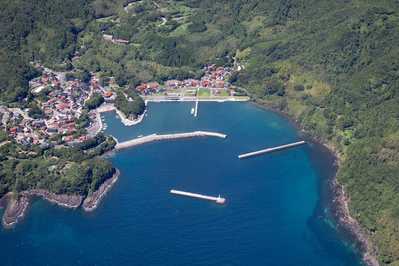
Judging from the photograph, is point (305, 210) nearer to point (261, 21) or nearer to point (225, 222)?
point (225, 222)

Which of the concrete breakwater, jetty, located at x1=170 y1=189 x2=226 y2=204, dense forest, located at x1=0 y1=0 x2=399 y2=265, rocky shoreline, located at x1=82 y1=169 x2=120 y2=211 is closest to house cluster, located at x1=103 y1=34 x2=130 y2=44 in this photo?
dense forest, located at x1=0 y1=0 x2=399 y2=265

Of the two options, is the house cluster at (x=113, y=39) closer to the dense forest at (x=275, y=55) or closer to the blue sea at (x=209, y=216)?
Answer: the dense forest at (x=275, y=55)

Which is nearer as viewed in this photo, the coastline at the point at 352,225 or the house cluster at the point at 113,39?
the coastline at the point at 352,225

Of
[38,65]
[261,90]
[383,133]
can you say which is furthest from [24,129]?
[383,133]

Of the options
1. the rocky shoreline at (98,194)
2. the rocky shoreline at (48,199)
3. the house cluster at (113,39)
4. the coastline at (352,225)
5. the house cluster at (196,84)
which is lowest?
the rocky shoreline at (48,199)

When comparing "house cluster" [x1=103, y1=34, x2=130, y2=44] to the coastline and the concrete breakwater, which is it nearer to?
the concrete breakwater

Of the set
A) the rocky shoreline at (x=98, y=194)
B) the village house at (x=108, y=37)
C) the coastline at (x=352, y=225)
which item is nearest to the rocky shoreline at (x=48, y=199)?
the rocky shoreline at (x=98, y=194)
